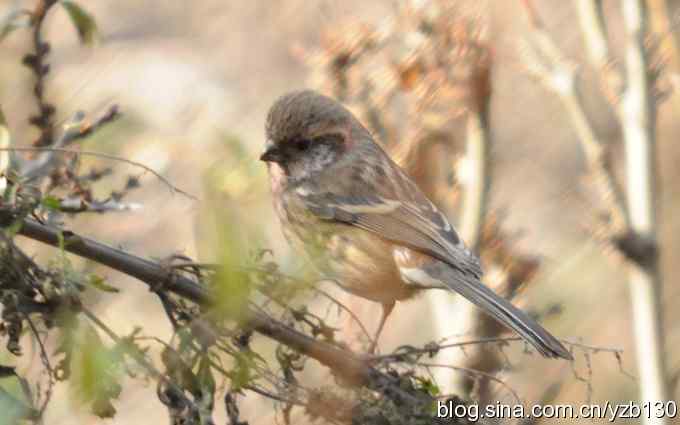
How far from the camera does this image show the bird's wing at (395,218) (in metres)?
4.90

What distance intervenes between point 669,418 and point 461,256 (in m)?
1.12

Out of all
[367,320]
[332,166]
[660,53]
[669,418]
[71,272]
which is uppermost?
[660,53]

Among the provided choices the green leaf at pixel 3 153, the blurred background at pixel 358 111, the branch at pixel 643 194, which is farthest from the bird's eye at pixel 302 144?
the green leaf at pixel 3 153

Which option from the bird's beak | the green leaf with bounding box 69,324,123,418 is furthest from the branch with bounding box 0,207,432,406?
the bird's beak

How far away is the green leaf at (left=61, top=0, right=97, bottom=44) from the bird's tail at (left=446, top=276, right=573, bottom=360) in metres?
1.71

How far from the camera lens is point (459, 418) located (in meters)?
2.92

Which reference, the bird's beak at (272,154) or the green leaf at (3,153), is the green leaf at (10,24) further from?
the bird's beak at (272,154)

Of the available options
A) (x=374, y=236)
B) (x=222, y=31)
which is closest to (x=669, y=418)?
(x=374, y=236)

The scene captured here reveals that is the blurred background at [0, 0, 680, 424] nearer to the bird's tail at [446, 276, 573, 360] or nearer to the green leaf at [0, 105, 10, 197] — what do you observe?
the bird's tail at [446, 276, 573, 360]

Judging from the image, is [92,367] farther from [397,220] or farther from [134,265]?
[397,220]

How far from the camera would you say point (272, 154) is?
506 cm

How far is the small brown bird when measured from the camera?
4.82m

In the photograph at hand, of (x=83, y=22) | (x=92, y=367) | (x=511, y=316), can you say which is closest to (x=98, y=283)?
(x=92, y=367)

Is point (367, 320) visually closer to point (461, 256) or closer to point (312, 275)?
point (461, 256)
